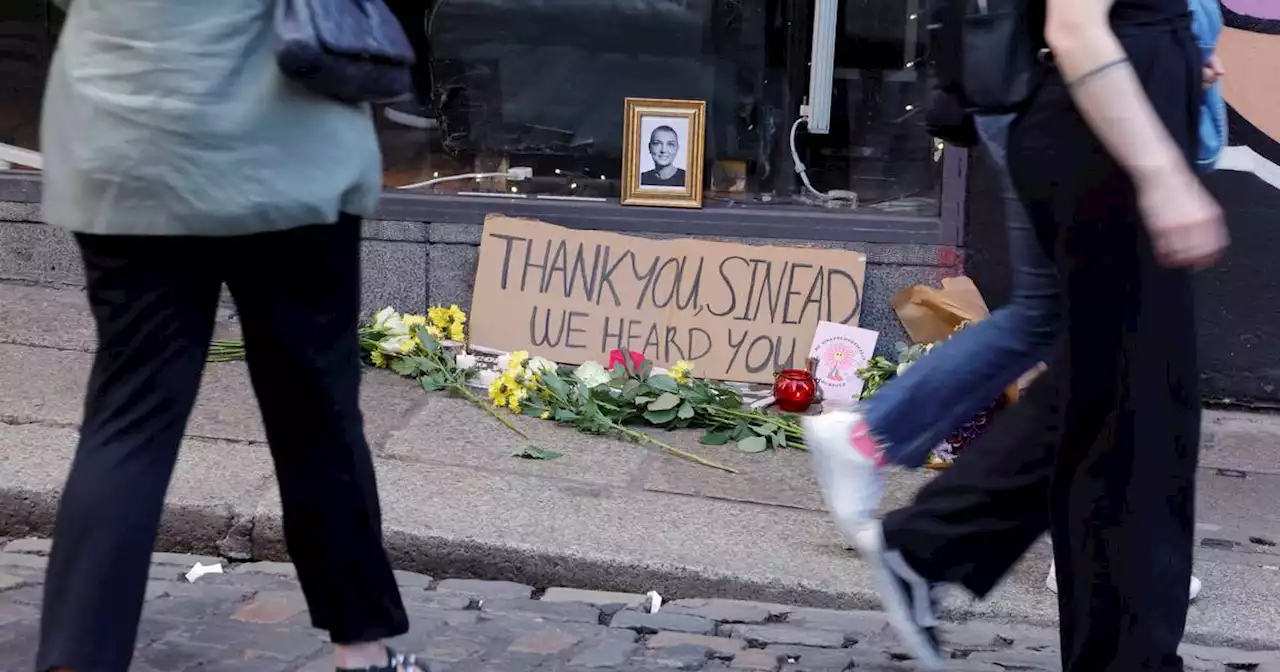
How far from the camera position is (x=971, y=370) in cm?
286

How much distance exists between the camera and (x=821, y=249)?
4922 mm

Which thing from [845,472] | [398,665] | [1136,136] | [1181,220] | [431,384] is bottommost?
[398,665]

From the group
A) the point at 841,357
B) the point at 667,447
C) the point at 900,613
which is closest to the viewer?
the point at 900,613

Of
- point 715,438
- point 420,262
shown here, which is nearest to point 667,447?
point 715,438

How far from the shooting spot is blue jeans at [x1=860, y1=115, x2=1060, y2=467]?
2.60 meters

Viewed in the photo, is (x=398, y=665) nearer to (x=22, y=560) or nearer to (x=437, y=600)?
(x=437, y=600)

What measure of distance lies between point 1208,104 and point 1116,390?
506 millimetres

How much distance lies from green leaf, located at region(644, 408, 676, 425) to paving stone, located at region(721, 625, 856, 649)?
53.1 inches

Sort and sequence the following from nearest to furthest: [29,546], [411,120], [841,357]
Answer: [29,546] → [841,357] → [411,120]

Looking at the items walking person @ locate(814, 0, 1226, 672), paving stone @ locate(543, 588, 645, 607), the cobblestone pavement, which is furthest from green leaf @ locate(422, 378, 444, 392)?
walking person @ locate(814, 0, 1226, 672)

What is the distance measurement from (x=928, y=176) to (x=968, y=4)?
8.97 ft

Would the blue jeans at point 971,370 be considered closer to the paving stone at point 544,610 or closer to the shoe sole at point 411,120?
the paving stone at point 544,610

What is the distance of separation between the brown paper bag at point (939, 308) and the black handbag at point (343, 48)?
104 inches

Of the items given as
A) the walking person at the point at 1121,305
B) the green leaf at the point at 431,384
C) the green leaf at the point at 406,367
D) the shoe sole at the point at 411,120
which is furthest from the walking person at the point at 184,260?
the shoe sole at the point at 411,120
